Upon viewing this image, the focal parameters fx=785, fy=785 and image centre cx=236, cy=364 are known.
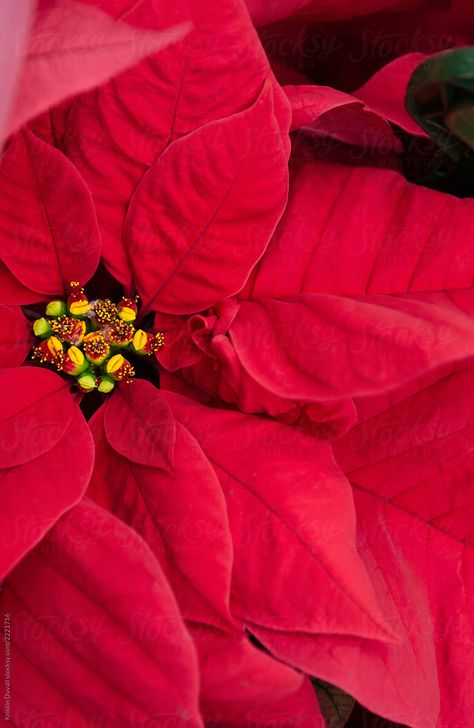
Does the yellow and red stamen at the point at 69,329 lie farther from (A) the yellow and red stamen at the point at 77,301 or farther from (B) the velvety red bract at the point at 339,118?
(B) the velvety red bract at the point at 339,118

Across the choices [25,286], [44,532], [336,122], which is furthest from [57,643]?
[336,122]

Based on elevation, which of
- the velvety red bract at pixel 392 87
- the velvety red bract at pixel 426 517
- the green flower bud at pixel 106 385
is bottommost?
the velvety red bract at pixel 426 517

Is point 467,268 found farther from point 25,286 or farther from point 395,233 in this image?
point 25,286

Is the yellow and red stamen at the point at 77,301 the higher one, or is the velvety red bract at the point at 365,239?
the velvety red bract at the point at 365,239

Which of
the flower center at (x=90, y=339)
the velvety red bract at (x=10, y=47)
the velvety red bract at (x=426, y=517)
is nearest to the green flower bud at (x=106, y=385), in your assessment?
the flower center at (x=90, y=339)

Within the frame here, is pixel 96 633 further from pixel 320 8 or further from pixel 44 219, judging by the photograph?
pixel 320 8

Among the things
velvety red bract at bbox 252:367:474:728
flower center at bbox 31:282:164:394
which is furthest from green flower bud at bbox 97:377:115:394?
velvety red bract at bbox 252:367:474:728
